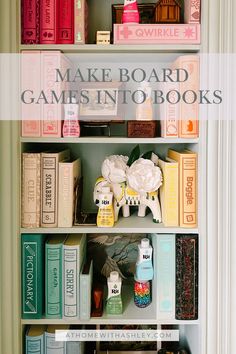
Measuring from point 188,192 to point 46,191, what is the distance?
44 cm

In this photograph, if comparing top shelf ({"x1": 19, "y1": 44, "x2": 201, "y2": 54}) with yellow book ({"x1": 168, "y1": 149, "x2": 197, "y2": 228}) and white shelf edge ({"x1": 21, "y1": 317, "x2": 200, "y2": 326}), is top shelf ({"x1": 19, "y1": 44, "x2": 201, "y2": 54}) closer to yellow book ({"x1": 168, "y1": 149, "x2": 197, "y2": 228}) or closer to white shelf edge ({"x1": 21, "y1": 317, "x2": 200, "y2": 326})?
yellow book ({"x1": 168, "y1": 149, "x2": 197, "y2": 228})

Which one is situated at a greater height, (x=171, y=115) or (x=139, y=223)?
(x=171, y=115)

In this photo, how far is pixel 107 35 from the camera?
1.42 meters

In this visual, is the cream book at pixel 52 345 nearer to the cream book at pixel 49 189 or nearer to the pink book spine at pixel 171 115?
the cream book at pixel 49 189

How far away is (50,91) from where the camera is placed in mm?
1397

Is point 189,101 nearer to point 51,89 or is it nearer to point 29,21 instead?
point 51,89

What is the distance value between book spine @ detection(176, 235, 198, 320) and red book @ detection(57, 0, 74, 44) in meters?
0.71

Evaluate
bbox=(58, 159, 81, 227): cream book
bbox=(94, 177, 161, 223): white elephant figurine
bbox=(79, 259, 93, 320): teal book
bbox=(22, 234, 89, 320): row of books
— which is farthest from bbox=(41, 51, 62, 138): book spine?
bbox=(79, 259, 93, 320): teal book

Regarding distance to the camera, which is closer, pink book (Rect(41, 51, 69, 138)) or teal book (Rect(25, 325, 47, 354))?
pink book (Rect(41, 51, 69, 138))

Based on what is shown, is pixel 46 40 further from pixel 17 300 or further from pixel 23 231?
pixel 17 300

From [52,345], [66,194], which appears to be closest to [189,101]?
[66,194]

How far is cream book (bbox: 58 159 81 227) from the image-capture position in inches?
56.1
